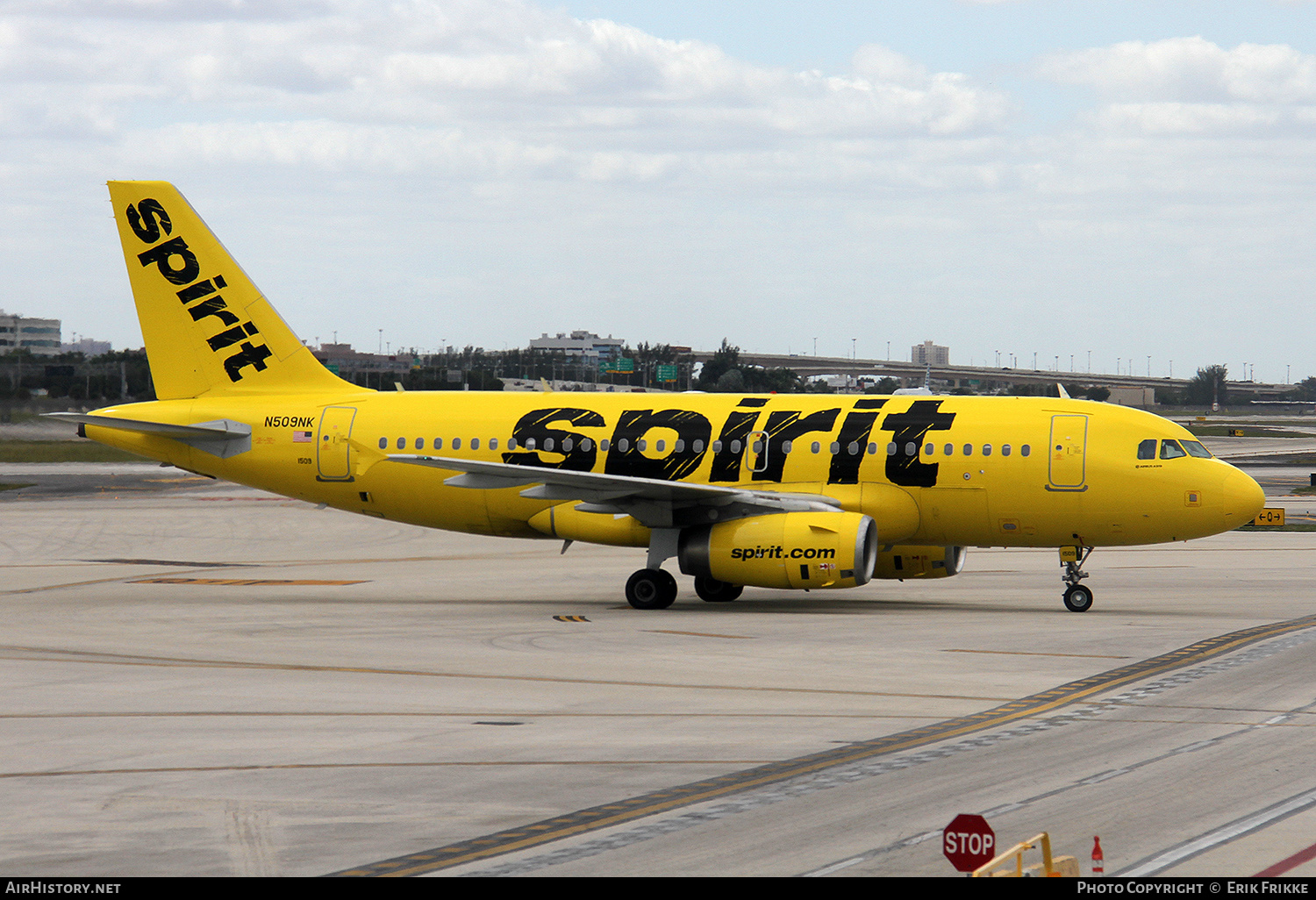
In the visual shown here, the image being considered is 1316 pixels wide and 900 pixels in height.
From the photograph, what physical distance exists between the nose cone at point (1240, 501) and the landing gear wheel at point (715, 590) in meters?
10.7

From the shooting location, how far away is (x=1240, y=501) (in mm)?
29344

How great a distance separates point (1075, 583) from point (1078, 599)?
557mm

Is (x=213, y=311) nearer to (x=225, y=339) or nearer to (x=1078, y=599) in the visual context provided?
(x=225, y=339)

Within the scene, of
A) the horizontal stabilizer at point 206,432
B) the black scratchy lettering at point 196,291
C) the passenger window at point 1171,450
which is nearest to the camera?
the passenger window at point 1171,450

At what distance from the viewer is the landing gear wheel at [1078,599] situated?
29.6 m

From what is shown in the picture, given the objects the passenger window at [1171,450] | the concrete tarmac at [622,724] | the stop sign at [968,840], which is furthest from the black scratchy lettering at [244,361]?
the stop sign at [968,840]

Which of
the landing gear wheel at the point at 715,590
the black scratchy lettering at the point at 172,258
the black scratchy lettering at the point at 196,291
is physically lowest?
the landing gear wheel at the point at 715,590

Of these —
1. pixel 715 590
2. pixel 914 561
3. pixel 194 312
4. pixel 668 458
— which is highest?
pixel 194 312

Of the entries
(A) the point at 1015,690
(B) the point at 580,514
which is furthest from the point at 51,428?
(A) the point at 1015,690

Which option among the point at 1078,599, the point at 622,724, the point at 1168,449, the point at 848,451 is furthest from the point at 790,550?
the point at 622,724

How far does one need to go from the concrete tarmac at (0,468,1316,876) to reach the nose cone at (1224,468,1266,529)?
209cm

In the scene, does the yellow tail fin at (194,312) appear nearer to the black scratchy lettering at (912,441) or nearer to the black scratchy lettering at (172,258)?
the black scratchy lettering at (172,258)
